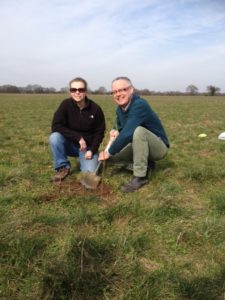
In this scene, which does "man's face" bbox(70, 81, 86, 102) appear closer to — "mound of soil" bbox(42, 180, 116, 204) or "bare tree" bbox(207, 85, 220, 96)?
"mound of soil" bbox(42, 180, 116, 204)

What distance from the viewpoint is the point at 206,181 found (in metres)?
5.36

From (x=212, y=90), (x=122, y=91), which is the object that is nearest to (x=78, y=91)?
(x=122, y=91)

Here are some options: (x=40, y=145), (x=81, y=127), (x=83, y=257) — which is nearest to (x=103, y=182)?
(x=81, y=127)

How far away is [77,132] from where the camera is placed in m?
5.59

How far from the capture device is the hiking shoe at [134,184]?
4.81 m

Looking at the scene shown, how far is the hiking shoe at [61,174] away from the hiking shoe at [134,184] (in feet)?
3.37

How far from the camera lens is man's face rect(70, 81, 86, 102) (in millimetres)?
5261

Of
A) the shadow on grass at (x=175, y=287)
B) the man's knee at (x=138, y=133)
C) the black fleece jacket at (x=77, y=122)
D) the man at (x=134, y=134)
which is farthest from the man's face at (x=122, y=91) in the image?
the shadow on grass at (x=175, y=287)

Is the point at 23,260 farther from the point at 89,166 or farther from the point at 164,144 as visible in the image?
the point at 164,144

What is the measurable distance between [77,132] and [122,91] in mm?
1139

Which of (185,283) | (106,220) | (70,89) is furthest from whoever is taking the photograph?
(70,89)

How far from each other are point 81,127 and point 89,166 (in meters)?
0.65

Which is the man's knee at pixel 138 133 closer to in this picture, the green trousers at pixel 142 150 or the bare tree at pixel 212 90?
the green trousers at pixel 142 150

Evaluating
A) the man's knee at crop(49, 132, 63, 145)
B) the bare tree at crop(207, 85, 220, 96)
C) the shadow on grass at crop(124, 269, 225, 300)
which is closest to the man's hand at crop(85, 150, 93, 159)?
the man's knee at crop(49, 132, 63, 145)
